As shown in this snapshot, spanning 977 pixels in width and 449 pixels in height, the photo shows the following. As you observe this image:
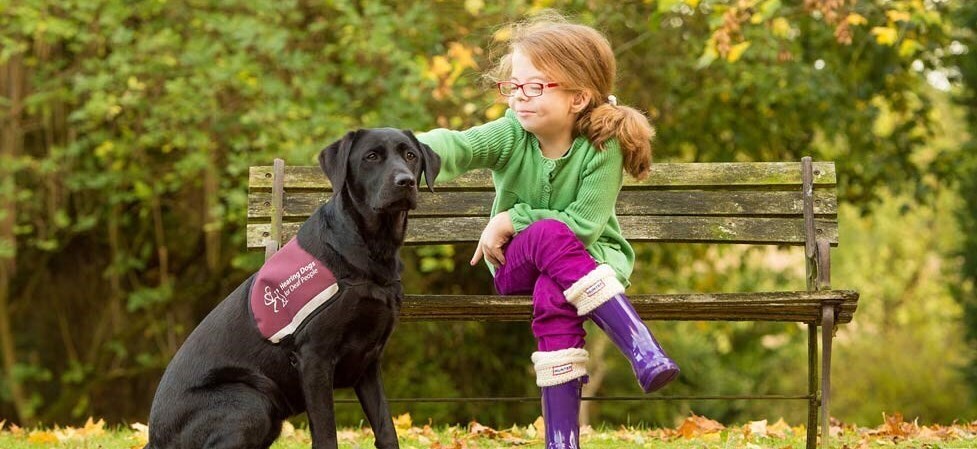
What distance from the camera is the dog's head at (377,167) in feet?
11.0

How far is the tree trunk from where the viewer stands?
8.36 metres

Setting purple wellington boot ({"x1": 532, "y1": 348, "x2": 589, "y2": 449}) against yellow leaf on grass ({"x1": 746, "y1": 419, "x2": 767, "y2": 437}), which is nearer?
purple wellington boot ({"x1": 532, "y1": 348, "x2": 589, "y2": 449})

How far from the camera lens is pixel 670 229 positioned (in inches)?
191

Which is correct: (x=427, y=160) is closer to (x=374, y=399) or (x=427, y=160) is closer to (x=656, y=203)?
(x=374, y=399)

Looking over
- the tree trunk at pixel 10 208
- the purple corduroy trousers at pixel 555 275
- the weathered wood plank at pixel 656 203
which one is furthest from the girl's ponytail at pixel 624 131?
the tree trunk at pixel 10 208

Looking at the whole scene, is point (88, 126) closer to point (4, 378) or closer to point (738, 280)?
point (4, 378)

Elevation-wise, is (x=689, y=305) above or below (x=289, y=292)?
below

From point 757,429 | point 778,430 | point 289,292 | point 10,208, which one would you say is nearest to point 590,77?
point 289,292

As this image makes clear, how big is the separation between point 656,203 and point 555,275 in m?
1.47

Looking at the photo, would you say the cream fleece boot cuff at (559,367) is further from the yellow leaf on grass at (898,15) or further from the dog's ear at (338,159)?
the yellow leaf on grass at (898,15)

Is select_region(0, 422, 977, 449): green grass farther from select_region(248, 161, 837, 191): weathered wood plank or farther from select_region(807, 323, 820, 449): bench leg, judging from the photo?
select_region(248, 161, 837, 191): weathered wood plank

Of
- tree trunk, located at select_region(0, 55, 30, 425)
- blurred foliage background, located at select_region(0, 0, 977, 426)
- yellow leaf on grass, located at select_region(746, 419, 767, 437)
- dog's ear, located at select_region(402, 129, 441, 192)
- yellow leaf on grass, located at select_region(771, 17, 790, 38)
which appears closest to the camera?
dog's ear, located at select_region(402, 129, 441, 192)

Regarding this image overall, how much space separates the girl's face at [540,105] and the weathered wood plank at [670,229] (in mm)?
1117

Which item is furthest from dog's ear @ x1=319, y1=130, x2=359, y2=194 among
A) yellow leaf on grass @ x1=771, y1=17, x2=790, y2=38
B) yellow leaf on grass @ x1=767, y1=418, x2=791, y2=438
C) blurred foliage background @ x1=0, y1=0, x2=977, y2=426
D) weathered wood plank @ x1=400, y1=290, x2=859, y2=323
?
yellow leaf on grass @ x1=771, y1=17, x2=790, y2=38
